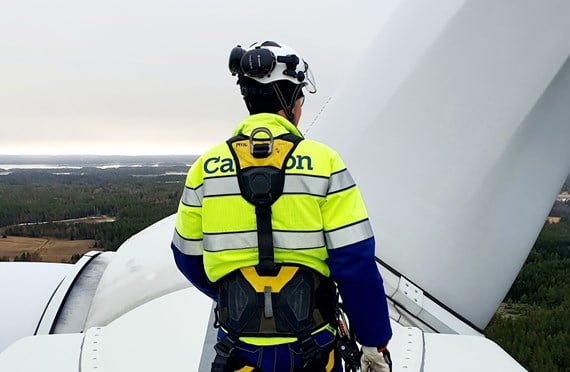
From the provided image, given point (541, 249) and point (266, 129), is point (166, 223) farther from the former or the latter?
point (541, 249)

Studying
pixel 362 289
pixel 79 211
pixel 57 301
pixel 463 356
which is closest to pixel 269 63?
pixel 362 289

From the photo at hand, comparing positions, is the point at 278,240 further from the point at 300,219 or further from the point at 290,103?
the point at 290,103

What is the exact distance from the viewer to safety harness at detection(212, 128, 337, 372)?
7.15 feet

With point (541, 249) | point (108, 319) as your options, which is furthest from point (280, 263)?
point (541, 249)

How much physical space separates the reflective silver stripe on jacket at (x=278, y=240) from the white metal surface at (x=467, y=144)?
1779 mm

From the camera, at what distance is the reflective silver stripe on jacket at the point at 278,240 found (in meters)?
2.19

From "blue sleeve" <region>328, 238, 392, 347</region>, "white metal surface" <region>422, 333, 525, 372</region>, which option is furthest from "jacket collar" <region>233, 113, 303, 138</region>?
"white metal surface" <region>422, 333, 525, 372</region>

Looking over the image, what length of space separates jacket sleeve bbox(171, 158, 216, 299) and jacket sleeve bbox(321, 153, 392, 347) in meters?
0.51

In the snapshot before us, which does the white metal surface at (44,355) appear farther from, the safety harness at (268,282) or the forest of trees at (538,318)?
the forest of trees at (538,318)

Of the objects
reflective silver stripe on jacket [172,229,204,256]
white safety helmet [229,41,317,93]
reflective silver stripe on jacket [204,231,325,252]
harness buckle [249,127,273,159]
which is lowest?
reflective silver stripe on jacket [172,229,204,256]

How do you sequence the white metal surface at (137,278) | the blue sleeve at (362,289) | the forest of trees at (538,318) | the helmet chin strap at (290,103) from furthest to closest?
the forest of trees at (538,318) → the white metal surface at (137,278) → the helmet chin strap at (290,103) → the blue sleeve at (362,289)

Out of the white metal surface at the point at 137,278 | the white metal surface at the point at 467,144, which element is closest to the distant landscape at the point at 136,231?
the white metal surface at the point at 467,144

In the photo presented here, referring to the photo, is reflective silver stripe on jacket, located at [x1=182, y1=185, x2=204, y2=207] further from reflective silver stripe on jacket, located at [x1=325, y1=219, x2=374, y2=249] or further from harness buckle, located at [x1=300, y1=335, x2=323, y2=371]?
harness buckle, located at [x1=300, y1=335, x2=323, y2=371]

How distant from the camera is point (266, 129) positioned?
87.9 inches
